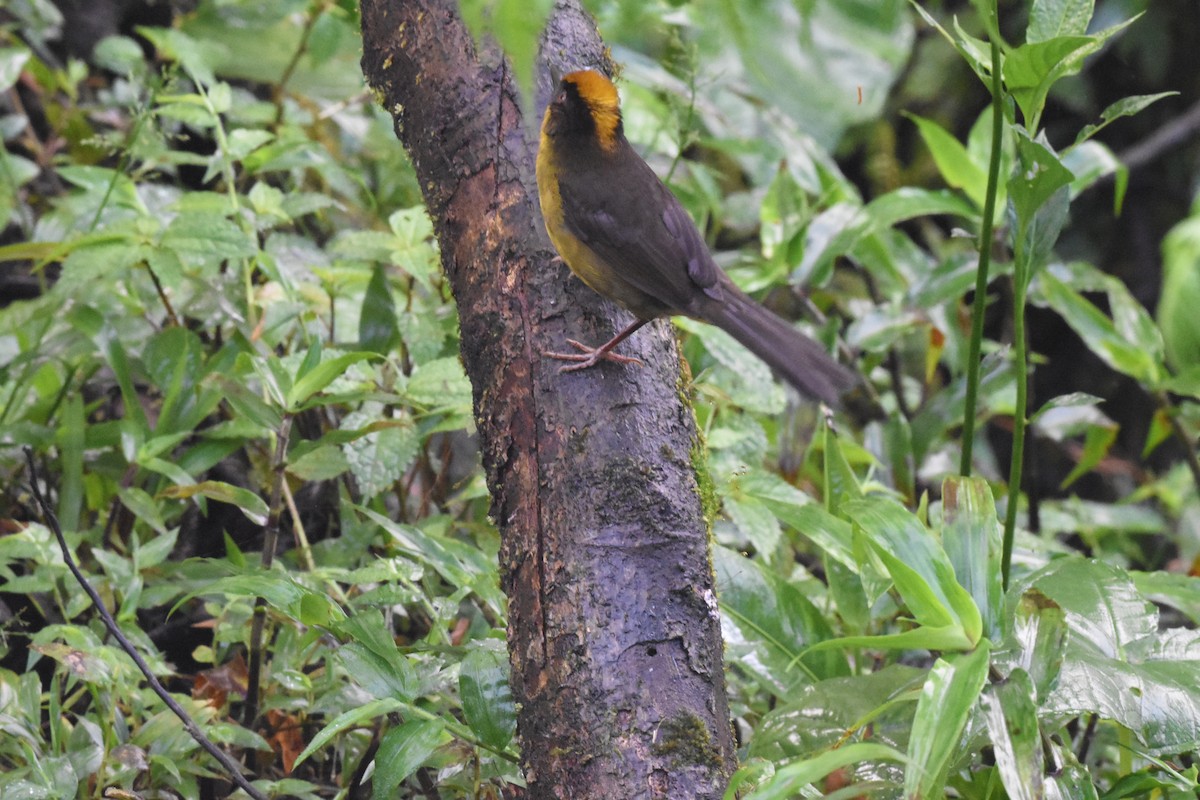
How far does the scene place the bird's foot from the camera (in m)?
1.89

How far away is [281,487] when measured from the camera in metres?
2.12

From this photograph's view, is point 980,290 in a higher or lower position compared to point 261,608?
higher

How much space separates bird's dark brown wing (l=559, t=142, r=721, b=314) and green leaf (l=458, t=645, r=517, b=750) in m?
0.83

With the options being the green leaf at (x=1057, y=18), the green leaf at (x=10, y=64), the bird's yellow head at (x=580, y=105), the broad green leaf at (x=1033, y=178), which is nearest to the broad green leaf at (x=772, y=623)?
the broad green leaf at (x=1033, y=178)

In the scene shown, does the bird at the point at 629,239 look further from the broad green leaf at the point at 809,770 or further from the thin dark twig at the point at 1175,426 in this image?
the thin dark twig at the point at 1175,426

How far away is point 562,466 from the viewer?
5.81 feet

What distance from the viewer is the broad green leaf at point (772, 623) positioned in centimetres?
211

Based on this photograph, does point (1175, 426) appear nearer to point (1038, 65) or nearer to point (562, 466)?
point (1038, 65)

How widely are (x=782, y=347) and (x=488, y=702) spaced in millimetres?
1046

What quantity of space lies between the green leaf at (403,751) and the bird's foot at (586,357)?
2.05ft

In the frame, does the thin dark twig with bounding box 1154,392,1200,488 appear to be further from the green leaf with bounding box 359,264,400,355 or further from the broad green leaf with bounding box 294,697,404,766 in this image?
the broad green leaf with bounding box 294,697,404,766

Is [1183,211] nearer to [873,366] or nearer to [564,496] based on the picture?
[873,366]

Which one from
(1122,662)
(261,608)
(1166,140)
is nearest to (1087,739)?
(1122,662)

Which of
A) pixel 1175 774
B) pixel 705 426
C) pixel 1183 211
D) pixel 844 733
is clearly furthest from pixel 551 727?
pixel 1183 211
